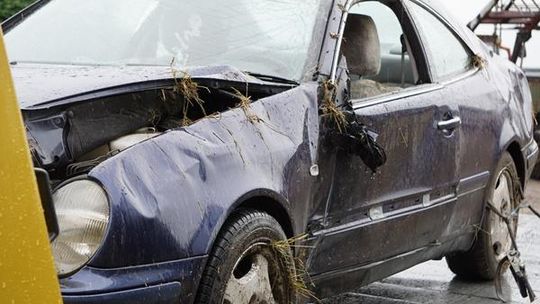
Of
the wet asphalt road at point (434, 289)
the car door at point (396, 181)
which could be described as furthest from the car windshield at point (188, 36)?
the wet asphalt road at point (434, 289)

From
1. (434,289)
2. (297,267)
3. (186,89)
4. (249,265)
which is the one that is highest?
(186,89)

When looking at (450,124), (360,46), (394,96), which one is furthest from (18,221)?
(450,124)

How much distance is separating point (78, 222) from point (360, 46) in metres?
2.01

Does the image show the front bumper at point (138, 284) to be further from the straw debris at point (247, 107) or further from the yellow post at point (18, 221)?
the yellow post at point (18, 221)

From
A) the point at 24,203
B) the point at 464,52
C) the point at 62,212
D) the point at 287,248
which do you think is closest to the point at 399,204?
the point at 287,248

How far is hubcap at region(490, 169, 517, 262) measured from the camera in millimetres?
6570

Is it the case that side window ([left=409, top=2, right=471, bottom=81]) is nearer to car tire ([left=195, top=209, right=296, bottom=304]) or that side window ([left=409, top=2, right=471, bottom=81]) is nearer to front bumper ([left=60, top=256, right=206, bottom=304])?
car tire ([left=195, top=209, right=296, bottom=304])

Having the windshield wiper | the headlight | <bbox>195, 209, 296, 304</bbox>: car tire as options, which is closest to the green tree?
the windshield wiper

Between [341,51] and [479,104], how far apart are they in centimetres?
130

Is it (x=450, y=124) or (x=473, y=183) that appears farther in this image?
(x=473, y=183)

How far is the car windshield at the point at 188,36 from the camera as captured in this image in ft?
16.8

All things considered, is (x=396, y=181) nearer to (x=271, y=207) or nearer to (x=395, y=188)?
(x=395, y=188)

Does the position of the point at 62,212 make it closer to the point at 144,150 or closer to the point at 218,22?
the point at 144,150

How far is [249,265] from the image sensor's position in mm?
4344
